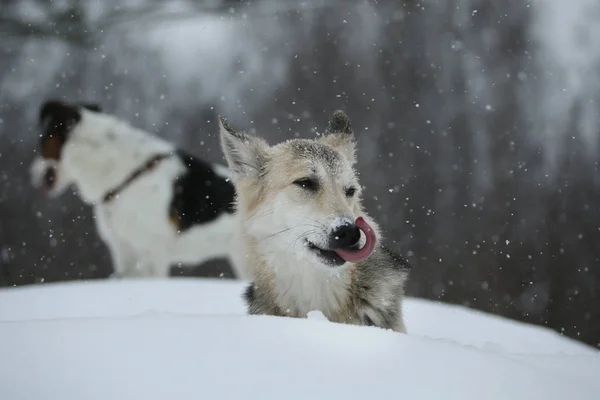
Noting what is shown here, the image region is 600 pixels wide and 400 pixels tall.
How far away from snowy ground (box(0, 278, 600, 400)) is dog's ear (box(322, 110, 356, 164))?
5.40 ft

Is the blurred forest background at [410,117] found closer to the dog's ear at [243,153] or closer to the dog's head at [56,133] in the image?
the dog's head at [56,133]

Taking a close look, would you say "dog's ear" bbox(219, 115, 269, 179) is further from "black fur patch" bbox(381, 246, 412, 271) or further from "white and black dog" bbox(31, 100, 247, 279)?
"white and black dog" bbox(31, 100, 247, 279)

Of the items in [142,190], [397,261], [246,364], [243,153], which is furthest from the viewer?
[142,190]

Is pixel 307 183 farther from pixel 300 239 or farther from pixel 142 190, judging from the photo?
pixel 142 190

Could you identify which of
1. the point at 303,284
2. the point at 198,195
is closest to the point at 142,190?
the point at 198,195

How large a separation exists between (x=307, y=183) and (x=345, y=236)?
17.5 inches

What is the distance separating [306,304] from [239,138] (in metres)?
0.99

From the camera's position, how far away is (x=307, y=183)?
125 inches

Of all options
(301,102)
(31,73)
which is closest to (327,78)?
(301,102)

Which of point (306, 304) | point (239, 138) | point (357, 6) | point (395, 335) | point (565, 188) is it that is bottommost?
point (565, 188)

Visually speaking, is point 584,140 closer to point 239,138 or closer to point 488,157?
point 488,157

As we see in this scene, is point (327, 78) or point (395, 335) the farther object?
point (327, 78)

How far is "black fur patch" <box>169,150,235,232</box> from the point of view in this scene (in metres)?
6.80

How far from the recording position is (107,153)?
7309 millimetres
